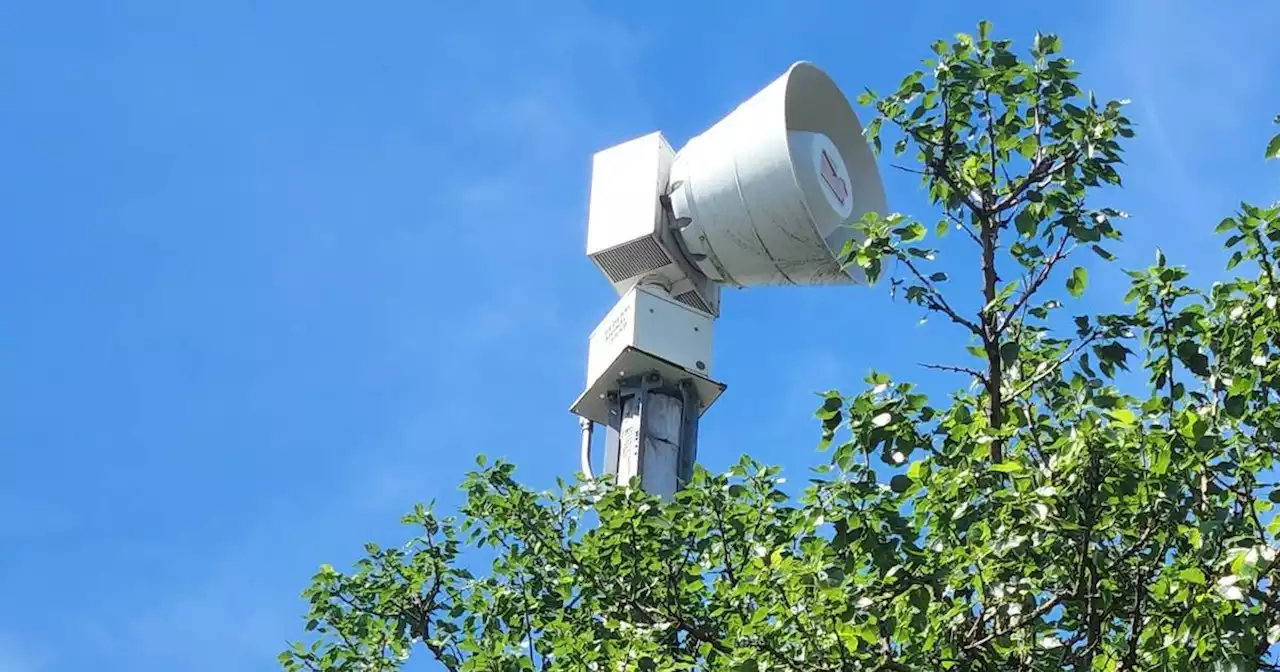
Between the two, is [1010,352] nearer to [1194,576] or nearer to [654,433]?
[1194,576]

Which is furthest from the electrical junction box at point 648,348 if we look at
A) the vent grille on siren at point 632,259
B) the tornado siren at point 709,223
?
the vent grille on siren at point 632,259

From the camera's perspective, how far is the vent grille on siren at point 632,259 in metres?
14.1

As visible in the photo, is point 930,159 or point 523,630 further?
point 523,630

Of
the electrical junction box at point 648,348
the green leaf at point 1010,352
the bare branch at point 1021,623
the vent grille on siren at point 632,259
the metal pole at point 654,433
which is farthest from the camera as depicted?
the vent grille on siren at point 632,259

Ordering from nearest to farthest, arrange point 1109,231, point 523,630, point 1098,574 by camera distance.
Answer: point 1098,574
point 1109,231
point 523,630

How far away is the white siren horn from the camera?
13.7 meters

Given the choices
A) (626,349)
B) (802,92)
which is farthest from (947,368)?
(802,92)

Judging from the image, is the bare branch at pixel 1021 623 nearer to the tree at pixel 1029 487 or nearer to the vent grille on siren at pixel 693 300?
the tree at pixel 1029 487

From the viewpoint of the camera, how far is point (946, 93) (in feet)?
29.8

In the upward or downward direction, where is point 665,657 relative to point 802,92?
downward

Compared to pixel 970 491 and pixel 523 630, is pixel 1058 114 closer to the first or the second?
pixel 970 491

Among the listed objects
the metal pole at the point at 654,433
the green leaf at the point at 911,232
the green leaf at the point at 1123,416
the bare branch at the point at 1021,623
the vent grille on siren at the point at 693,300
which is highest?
the vent grille on siren at the point at 693,300

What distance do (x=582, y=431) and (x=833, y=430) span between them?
20.0 ft

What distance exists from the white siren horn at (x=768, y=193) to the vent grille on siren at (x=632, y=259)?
0.25 metres
